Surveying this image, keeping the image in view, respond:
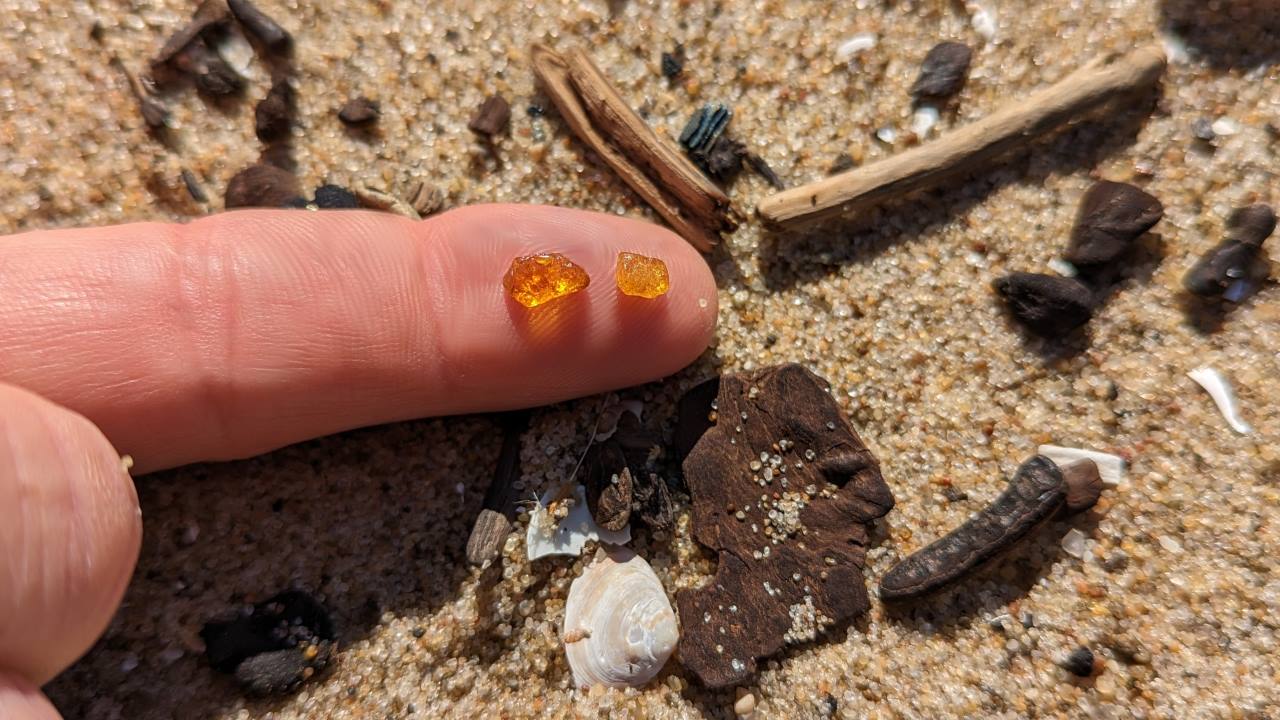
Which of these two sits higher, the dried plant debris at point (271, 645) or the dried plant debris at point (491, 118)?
the dried plant debris at point (491, 118)

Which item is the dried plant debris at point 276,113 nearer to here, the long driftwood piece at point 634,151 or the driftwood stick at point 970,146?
the long driftwood piece at point 634,151

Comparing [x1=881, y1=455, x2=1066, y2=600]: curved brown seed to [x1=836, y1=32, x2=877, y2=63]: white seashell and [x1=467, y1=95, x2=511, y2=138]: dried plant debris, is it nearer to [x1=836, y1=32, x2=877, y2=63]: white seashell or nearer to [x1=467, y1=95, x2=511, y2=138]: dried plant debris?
[x1=836, y1=32, x2=877, y2=63]: white seashell

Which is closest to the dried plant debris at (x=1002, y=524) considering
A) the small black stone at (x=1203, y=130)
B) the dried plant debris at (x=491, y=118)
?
the small black stone at (x=1203, y=130)

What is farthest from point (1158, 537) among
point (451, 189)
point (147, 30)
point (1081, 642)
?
point (147, 30)

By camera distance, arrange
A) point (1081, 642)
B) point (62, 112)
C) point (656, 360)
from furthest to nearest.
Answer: point (62, 112)
point (656, 360)
point (1081, 642)

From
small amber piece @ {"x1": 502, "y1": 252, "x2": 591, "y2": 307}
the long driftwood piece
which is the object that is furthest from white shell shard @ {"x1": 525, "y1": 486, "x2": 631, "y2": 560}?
the long driftwood piece

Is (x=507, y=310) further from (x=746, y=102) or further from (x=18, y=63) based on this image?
(x=18, y=63)
